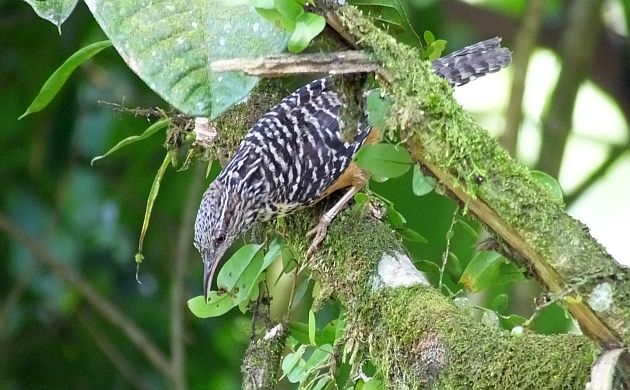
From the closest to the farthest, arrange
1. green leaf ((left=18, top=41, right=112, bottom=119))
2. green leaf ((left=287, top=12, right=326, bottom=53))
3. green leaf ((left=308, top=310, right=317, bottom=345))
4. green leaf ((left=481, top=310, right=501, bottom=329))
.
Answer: green leaf ((left=287, top=12, right=326, bottom=53)) < green leaf ((left=481, top=310, right=501, bottom=329)) < green leaf ((left=308, top=310, right=317, bottom=345)) < green leaf ((left=18, top=41, right=112, bottom=119))

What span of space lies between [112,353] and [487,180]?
271 cm

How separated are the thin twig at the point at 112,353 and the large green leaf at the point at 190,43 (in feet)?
7.90

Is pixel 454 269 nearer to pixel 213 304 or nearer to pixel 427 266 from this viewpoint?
pixel 427 266

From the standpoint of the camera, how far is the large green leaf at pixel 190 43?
66.4 inches

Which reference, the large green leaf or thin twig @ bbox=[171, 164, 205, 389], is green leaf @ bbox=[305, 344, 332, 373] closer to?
the large green leaf

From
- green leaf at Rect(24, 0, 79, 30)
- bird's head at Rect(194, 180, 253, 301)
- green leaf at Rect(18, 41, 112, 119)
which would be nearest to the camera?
green leaf at Rect(24, 0, 79, 30)

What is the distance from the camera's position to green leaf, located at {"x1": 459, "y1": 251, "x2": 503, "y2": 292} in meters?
1.82

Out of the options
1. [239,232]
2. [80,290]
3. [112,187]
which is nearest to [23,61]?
[112,187]

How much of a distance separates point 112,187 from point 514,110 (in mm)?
1715

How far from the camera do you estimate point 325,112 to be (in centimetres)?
278

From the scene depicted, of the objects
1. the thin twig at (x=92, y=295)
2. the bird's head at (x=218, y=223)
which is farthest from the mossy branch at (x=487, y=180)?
the thin twig at (x=92, y=295)

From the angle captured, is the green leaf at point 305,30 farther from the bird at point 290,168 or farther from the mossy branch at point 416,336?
the bird at point 290,168

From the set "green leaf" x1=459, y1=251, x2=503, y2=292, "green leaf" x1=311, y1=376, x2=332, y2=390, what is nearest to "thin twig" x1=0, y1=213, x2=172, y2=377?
"green leaf" x1=311, y1=376, x2=332, y2=390

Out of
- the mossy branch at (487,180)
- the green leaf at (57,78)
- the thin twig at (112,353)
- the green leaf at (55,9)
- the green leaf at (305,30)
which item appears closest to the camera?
the mossy branch at (487,180)
